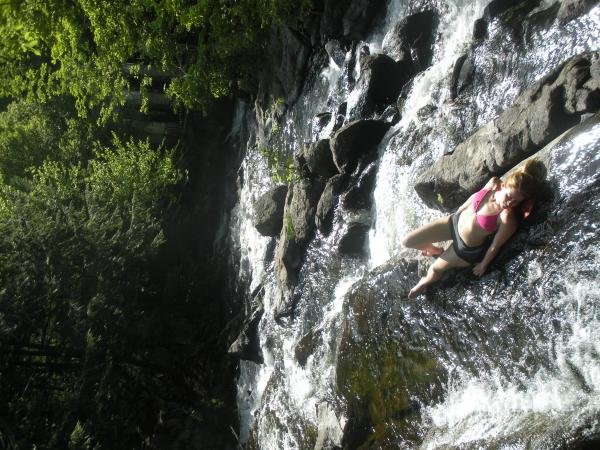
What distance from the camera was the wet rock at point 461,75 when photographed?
270 inches

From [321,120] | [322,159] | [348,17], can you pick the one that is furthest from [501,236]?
[348,17]

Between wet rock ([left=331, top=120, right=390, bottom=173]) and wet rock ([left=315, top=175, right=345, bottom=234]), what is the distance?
334 millimetres

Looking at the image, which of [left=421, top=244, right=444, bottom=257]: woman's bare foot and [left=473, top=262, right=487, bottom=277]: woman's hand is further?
[left=421, top=244, right=444, bottom=257]: woman's bare foot

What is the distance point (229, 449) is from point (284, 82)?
707 centimetres

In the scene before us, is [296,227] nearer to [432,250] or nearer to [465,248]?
→ [432,250]

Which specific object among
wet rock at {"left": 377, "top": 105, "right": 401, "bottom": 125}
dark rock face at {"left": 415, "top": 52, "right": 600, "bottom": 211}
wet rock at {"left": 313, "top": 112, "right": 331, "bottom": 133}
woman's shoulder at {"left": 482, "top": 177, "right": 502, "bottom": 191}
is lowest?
woman's shoulder at {"left": 482, "top": 177, "right": 502, "bottom": 191}

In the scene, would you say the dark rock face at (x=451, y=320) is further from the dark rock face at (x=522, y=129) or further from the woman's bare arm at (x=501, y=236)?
the dark rock face at (x=522, y=129)

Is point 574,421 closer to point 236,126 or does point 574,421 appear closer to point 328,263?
point 328,263

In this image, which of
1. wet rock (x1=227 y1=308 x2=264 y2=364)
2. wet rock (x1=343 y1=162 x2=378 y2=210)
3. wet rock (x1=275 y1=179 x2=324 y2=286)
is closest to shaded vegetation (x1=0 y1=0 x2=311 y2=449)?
wet rock (x1=227 y1=308 x2=264 y2=364)

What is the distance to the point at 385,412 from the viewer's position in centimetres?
598

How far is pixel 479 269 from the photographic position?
5281mm

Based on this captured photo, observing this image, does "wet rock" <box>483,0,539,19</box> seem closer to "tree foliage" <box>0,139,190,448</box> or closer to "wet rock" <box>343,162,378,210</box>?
"wet rock" <box>343,162,378,210</box>

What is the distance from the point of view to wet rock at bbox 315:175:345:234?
27.2 feet

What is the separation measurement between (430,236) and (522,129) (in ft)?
4.55
